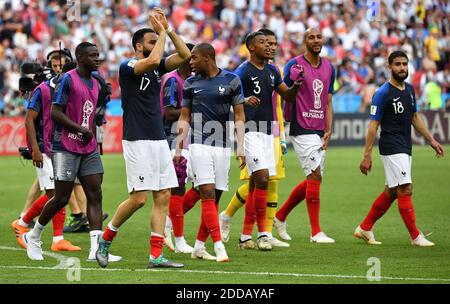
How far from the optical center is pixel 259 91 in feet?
42.7

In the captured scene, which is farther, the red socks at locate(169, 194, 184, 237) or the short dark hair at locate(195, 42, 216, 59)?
the red socks at locate(169, 194, 184, 237)

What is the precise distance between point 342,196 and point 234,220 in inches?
146

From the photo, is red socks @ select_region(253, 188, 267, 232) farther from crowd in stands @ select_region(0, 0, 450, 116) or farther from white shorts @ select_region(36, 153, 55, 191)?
crowd in stands @ select_region(0, 0, 450, 116)

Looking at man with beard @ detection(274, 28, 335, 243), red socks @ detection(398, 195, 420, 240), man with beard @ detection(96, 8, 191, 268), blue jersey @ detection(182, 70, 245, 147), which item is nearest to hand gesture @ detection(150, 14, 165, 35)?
man with beard @ detection(96, 8, 191, 268)

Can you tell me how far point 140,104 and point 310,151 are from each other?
11.0 ft

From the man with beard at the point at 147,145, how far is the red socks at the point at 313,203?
292 centimetres

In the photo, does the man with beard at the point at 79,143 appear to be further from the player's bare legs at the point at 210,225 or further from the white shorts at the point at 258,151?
the white shorts at the point at 258,151

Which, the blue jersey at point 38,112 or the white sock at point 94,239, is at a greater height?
the blue jersey at point 38,112

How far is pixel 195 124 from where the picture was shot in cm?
1174

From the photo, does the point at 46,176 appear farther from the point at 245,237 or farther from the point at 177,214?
the point at 245,237

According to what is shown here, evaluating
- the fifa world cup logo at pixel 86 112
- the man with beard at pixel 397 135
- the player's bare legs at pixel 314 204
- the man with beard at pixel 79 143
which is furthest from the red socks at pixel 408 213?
the fifa world cup logo at pixel 86 112

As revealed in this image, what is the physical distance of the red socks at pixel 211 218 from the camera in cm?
1148

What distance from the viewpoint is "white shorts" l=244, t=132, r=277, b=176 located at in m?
12.8

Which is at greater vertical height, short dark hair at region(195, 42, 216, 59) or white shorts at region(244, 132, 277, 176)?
short dark hair at region(195, 42, 216, 59)
